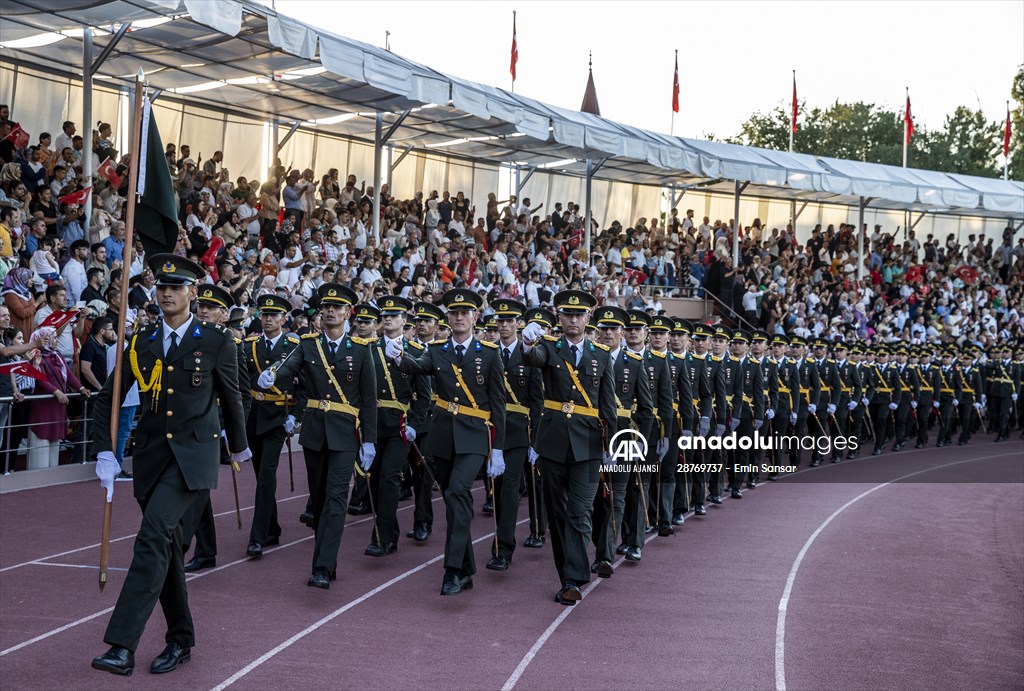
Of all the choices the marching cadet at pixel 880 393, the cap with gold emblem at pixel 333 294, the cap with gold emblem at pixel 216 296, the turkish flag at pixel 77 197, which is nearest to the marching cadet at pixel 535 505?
the cap with gold emblem at pixel 333 294

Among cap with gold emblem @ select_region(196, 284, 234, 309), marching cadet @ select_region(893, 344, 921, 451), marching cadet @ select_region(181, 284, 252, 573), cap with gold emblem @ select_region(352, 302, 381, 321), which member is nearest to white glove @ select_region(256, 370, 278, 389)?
marching cadet @ select_region(181, 284, 252, 573)

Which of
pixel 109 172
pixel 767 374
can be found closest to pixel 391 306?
pixel 109 172

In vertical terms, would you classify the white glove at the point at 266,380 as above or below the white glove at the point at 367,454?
above

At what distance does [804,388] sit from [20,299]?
38.5 feet

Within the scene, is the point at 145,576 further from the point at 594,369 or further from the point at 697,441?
the point at 697,441

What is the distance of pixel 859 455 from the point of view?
21.2 meters

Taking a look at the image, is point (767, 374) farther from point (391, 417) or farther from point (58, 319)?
point (58, 319)

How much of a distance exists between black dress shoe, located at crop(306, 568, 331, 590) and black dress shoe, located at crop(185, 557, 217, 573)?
3.34 ft

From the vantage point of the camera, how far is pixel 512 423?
33.1 ft

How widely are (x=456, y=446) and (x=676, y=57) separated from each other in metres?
27.6

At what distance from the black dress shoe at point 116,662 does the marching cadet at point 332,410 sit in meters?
2.40

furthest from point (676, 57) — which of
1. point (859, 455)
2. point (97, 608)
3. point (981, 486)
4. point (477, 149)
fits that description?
point (97, 608)

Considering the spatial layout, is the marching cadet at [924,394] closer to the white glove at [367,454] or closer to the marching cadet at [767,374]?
the marching cadet at [767,374]

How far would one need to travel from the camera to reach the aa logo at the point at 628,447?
9.26 meters
